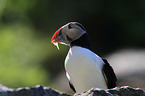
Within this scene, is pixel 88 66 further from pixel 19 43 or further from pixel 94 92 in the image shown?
pixel 19 43

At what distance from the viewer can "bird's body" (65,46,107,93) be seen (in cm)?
384

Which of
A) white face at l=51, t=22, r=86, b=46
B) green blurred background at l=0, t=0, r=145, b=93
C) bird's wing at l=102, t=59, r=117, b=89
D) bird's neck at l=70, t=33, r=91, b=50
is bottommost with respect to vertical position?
green blurred background at l=0, t=0, r=145, b=93

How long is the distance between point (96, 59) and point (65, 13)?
13.0m

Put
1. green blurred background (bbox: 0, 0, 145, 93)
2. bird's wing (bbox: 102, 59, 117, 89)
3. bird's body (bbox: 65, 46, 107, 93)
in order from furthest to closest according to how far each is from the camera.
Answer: green blurred background (bbox: 0, 0, 145, 93), bird's wing (bbox: 102, 59, 117, 89), bird's body (bbox: 65, 46, 107, 93)

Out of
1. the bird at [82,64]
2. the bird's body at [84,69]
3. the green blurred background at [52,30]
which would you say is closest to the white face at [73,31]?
the bird at [82,64]

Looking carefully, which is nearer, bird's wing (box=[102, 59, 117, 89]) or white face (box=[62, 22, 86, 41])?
bird's wing (box=[102, 59, 117, 89])

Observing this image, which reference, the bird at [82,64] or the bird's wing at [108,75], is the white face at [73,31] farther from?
the bird's wing at [108,75]

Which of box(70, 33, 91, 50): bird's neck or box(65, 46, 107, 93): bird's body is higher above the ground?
box(70, 33, 91, 50): bird's neck

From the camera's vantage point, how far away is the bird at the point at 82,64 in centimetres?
385

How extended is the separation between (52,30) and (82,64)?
14.3m

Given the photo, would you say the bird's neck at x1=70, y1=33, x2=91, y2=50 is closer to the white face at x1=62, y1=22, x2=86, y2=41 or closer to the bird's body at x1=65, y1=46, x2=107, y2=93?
the white face at x1=62, y1=22, x2=86, y2=41

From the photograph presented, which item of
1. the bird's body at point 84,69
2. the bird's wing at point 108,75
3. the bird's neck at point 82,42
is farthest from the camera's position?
the bird's neck at point 82,42

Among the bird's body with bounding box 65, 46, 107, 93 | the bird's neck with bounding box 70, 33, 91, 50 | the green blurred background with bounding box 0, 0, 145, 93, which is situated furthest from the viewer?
the green blurred background with bounding box 0, 0, 145, 93

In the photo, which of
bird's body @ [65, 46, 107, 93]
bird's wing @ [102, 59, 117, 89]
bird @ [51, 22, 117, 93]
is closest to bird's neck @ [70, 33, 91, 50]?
bird @ [51, 22, 117, 93]
